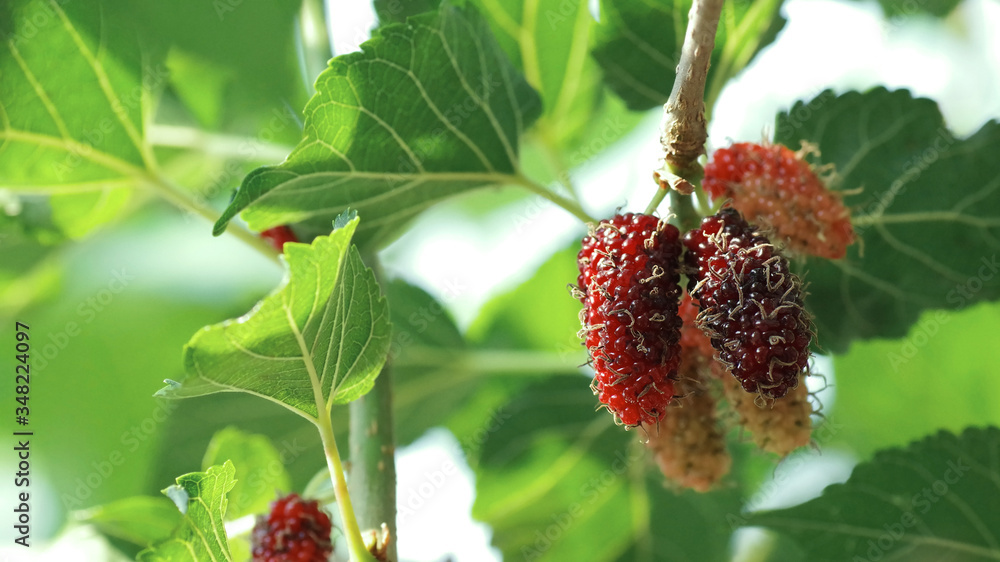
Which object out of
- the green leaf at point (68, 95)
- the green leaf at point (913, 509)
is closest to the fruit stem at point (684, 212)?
the green leaf at point (913, 509)

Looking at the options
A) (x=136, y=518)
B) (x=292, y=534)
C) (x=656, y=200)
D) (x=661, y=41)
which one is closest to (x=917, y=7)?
(x=661, y=41)

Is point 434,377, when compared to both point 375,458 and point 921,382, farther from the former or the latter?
point 921,382

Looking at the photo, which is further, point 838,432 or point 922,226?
point 838,432

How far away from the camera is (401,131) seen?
0.85 metres

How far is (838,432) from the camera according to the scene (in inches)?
58.7

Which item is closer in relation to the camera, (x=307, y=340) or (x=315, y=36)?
(x=307, y=340)

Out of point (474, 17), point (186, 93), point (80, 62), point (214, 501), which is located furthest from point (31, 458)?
point (474, 17)

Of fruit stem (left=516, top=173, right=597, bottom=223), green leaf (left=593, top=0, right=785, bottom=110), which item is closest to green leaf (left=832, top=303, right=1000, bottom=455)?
green leaf (left=593, top=0, right=785, bottom=110)

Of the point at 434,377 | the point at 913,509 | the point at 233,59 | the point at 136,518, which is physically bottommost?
the point at 913,509

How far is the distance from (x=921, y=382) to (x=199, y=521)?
3.99 feet

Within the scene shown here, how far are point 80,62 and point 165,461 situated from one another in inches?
23.9

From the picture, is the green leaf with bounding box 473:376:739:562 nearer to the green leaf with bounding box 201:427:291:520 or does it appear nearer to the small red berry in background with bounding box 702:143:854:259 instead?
the green leaf with bounding box 201:427:291:520

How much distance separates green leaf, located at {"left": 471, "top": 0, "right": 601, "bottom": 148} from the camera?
1102 mm

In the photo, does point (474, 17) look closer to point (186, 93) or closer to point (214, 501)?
point (214, 501)
